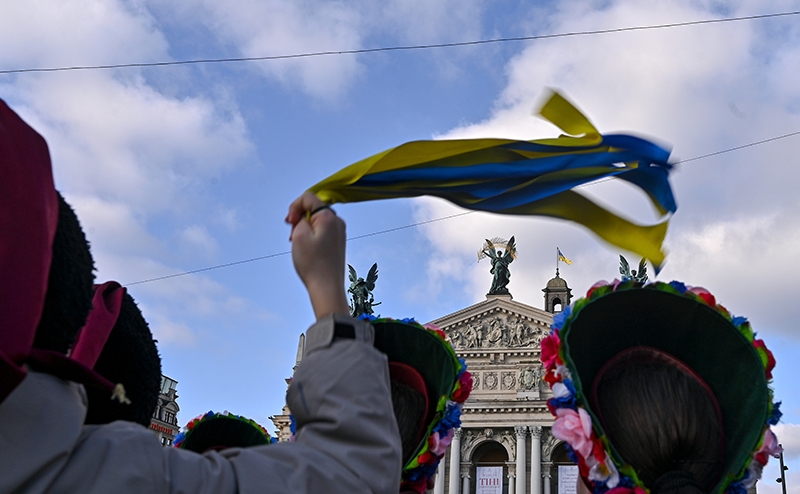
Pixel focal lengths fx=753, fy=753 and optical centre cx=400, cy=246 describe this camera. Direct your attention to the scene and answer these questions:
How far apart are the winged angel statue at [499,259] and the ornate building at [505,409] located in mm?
883

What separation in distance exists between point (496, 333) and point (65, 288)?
3381cm

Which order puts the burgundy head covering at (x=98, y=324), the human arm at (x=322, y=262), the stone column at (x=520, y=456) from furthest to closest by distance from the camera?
1. the stone column at (x=520, y=456)
2. the burgundy head covering at (x=98, y=324)
3. the human arm at (x=322, y=262)

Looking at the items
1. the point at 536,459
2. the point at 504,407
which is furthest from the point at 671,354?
the point at 536,459

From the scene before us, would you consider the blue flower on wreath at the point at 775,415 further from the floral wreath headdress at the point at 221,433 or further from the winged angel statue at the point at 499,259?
the winged angel statue at the point at 499,259

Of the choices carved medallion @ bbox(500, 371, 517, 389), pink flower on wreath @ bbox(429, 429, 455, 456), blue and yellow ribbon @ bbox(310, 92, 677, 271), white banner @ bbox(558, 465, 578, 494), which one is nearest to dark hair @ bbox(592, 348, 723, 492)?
blue and yellow ribbon @ bbox(310, 92, 677, 271)

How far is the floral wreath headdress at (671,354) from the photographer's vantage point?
2.12 m

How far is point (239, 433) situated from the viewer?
4629mm

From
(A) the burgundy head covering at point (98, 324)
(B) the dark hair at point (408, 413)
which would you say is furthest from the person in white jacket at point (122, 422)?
(B) the dark hair at point (408, 413)

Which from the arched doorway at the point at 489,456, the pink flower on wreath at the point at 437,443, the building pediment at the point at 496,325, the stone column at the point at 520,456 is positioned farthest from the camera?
the building pediment at the point at 496,325

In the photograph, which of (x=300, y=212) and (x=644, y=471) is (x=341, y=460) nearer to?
(x=300, y=212)

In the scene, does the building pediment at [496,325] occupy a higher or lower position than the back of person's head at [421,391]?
higher

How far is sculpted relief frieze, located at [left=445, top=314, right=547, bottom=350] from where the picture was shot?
33.8 meters

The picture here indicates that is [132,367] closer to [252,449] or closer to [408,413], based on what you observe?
[252,449]

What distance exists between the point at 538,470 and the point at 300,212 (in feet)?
106
